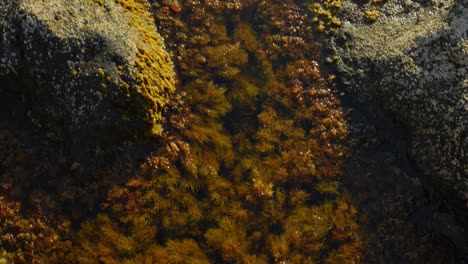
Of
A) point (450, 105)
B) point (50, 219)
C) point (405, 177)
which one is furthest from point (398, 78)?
point (50, 219)

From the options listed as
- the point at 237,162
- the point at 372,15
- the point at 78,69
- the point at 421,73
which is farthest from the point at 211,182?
the point at 372,15

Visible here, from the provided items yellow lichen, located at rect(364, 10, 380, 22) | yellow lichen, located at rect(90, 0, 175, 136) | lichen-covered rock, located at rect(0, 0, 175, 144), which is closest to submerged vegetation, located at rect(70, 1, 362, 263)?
yellow lichen, located at rect(90, 0, 175, 136)

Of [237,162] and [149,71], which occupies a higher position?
[149,71]

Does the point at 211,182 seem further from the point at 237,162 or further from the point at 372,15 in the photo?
the point at 372,15

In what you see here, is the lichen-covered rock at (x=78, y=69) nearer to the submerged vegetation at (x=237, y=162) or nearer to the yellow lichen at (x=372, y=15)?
the submerged vegetation at (x=237, y=162)

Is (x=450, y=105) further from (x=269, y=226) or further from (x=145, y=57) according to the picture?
(x=145, y=57)

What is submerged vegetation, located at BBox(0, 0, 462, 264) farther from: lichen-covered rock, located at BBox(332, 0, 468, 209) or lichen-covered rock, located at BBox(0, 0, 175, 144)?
lichen-covered rock, located at BBox(332, 0, 468, 209)

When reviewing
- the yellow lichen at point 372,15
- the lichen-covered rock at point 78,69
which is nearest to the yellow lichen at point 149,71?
the lichen-covered rock at point 78,69
